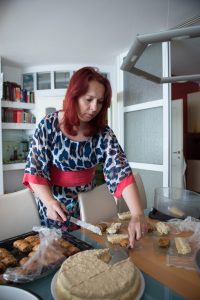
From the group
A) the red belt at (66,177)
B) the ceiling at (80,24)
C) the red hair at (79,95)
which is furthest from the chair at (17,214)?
the ceiling at (80,24)

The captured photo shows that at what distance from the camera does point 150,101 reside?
285 centimetres

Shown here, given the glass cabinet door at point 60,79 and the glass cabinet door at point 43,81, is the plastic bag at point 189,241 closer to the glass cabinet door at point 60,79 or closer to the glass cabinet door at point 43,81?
the glass cabinet door at point 60,79

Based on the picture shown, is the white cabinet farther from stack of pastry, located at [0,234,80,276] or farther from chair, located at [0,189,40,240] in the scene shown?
stack of pastry, located at [0,234,80,276]

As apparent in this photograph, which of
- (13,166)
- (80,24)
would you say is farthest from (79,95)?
(13,166)

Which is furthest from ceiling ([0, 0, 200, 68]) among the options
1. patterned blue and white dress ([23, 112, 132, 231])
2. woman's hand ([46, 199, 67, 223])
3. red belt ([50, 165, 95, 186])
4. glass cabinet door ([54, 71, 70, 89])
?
woman's hand ([46, 199, 67, 223])

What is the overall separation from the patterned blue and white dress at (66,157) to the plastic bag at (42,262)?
34cm

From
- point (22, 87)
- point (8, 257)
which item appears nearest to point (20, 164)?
point (22, 87)

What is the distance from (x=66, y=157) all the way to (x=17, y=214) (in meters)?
0.46

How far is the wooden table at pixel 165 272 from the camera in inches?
24.4

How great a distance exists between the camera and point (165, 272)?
70 cm

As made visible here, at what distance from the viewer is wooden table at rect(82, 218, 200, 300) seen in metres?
0.62

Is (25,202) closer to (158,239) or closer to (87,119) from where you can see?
(87,119)

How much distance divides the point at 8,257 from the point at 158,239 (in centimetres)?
59

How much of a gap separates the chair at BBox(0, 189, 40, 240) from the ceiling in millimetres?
1715
